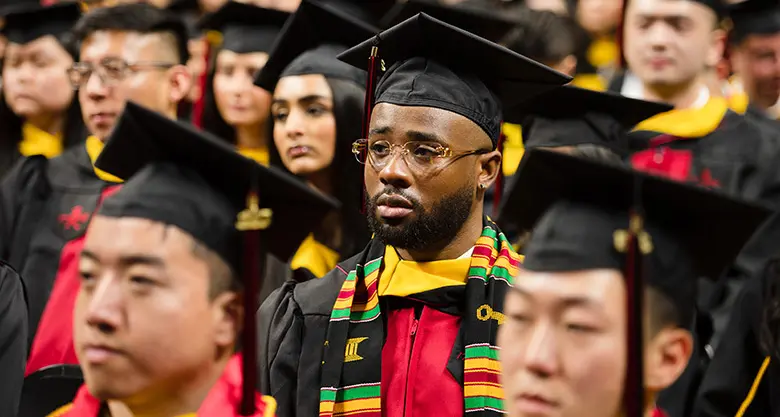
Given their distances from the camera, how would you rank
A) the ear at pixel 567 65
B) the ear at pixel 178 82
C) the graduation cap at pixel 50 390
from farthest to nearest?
the ear at pixel 567 65 < the ear at pixel 178 82 < the graduation cap at pixel 50 390

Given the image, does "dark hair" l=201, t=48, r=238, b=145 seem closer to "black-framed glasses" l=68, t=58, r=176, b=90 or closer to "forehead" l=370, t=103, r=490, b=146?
"black-framed glasses" l=68, t=58, r=176, b=90

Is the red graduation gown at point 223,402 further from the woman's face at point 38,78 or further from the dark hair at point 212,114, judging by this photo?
the woman's face at point 38,78

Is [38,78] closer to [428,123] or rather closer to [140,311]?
[428,123]

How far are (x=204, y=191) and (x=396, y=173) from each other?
831 millimetres

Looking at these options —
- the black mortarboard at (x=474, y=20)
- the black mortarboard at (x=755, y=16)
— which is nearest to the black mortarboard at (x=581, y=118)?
the black mortarboard at (x=474, y=20)

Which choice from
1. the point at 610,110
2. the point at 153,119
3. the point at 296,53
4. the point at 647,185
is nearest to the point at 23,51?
the point at 296,53

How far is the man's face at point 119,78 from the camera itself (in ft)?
17.0

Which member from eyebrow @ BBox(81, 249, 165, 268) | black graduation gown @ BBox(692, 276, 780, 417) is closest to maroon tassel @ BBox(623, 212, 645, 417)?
eyebrow @ BBox(81, 249, 165, 268)

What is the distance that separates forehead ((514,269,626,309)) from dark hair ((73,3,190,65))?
343 cm

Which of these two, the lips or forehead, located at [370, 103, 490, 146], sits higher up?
forehead, located at [370, 103, 490, 146]

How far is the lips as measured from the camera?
342cm

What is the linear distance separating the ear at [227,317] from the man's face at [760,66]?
410 cm

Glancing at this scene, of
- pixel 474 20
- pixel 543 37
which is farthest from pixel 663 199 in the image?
pixel 543 37

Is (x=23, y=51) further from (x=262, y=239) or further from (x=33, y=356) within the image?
(x=262, y=239)
